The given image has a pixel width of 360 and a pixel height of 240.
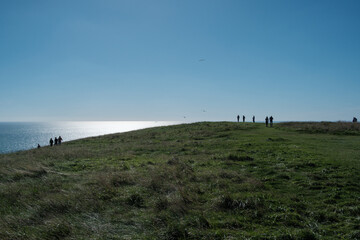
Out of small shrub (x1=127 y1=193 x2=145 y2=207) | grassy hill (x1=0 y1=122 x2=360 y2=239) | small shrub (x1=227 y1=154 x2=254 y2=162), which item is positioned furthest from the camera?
small shrub (x1=227 y1=154 x2=254 y2=162)

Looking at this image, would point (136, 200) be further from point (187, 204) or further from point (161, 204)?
point (187, 204)

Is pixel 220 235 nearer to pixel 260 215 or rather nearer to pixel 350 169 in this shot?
pixel 260 215

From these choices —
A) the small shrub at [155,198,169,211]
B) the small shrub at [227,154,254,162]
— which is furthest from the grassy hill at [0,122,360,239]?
the small shrub at [227,154,254,162]

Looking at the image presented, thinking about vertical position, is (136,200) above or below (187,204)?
below

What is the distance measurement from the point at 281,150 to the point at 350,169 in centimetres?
686

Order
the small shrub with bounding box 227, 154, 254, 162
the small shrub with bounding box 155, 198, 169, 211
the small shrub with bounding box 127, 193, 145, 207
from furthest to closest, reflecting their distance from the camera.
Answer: the small shrub with bounding box 227, 154, 254, 162
the small shrub with bounding box 127, 193, 145, 207
the small shrub with bounding box 155, 198, 169, 211

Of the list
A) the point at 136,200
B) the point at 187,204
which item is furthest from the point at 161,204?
the point at 136,200

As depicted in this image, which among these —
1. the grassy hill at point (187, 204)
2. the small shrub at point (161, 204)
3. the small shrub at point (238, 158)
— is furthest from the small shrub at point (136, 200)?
the small shrub at point (238, 158)

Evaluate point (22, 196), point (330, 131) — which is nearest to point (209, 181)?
point (22, 196)

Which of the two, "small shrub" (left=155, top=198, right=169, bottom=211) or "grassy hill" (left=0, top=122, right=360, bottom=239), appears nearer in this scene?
"grassy hill" (left=0, top=122, right=360, bottom=239)

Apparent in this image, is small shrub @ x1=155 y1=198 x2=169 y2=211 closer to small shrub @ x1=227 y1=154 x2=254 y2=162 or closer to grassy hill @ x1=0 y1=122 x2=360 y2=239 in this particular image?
grassy hill @ x1=0 y1=122 x2=360 y2=239

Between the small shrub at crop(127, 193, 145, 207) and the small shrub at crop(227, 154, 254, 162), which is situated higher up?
the small shrub at crop(227, 154, 254, 162)

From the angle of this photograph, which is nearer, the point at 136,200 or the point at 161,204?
the point at 161,204

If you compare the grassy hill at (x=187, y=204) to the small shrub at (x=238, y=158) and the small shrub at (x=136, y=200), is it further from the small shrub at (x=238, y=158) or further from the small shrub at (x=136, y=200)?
the small shrub at (x=238, y=158)
